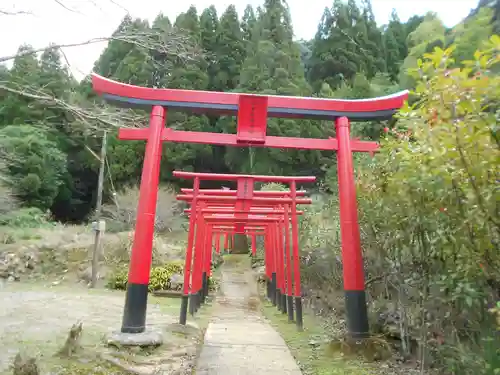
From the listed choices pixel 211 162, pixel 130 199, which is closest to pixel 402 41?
pixel 211 162

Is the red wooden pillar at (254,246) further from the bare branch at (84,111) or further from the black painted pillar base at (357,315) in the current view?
the bare branch at (84,111)

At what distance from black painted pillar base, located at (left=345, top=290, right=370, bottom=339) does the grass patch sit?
31 centimetres

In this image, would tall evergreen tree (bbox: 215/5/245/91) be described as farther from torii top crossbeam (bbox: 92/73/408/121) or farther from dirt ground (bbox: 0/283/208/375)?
torii top crossbeam (bbox: 92/73/408/121)

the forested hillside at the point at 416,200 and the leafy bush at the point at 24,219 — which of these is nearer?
the forested hillside at the point at 416,200

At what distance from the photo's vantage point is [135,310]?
16.5 ft

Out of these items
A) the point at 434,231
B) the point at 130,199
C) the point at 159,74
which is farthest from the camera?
the point at 159,74

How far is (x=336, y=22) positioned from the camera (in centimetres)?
3139

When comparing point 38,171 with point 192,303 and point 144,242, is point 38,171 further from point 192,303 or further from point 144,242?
point 144,242

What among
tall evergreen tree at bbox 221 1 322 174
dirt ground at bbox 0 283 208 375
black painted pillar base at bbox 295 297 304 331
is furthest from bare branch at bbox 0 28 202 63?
tall evergreen tree at bbox 221 1 322 174

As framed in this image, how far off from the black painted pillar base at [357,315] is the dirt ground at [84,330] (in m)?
1.85

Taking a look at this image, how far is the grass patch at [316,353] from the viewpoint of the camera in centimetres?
435

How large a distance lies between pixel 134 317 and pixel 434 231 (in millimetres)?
3417

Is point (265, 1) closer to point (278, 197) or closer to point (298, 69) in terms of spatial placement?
point (298, 69)

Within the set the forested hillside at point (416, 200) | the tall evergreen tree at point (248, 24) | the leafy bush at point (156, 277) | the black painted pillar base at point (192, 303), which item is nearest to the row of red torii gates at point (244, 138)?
the forested hillside at point (416, 200)
